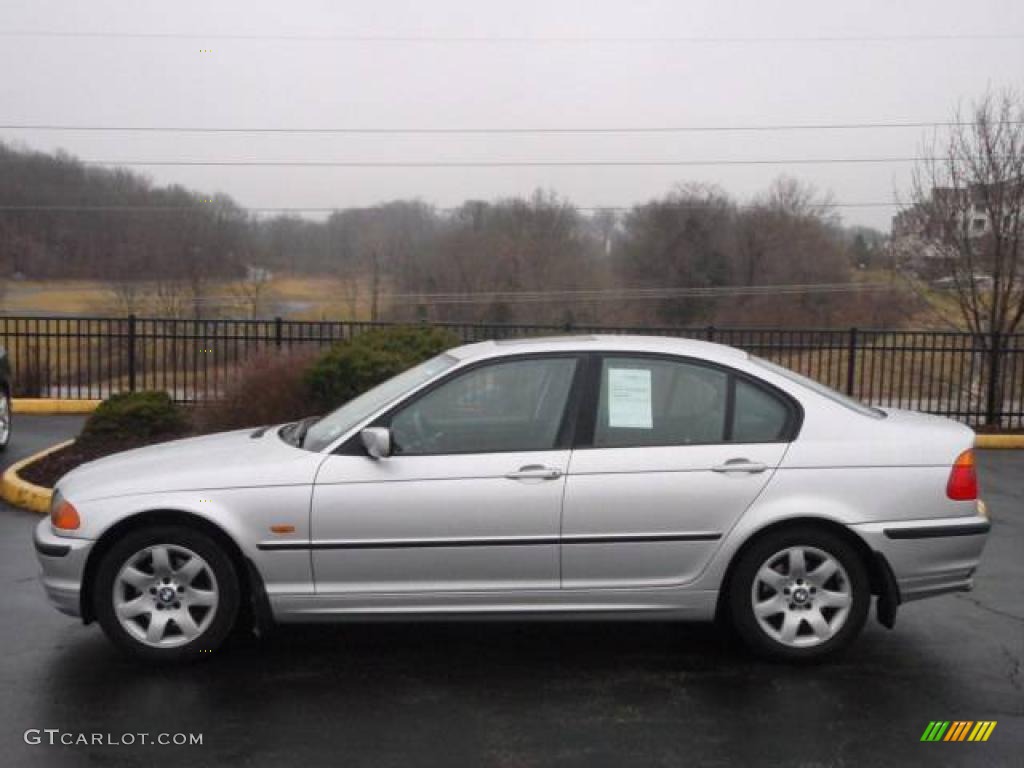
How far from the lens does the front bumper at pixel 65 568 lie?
484 centimetres

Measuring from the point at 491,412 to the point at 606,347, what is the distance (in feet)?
2.10

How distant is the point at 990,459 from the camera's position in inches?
455

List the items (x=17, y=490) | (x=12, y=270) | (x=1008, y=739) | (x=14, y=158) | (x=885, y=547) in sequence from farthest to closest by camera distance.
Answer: (x=12, y=270) → (x=14, y=158) → (x=17, y=490) → (x=885, y=547) → (x=1008, y=739)

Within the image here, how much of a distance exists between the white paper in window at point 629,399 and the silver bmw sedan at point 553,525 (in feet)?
0.04

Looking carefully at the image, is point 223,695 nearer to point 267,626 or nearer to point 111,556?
point 267,626

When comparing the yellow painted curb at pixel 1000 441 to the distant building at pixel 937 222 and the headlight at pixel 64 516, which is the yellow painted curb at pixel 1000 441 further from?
the headlight at pixel 64 516

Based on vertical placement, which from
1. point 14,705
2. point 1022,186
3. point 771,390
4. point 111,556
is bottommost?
point 14,705

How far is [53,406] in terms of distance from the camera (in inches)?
540

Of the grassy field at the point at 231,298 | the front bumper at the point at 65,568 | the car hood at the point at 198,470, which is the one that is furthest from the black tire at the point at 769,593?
the grassy field at the point at 231,298

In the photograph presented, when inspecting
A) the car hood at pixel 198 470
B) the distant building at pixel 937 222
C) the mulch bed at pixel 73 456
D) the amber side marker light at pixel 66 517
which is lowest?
the mulch bed at pixel 73 456

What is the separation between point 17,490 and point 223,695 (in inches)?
183

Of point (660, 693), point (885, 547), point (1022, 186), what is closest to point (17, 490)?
point (660, 693)

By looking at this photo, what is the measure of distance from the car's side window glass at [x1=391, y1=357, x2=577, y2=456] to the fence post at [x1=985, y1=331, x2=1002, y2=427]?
10313 millimetres

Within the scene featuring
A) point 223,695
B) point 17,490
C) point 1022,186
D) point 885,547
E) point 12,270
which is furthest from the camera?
point 12,270
